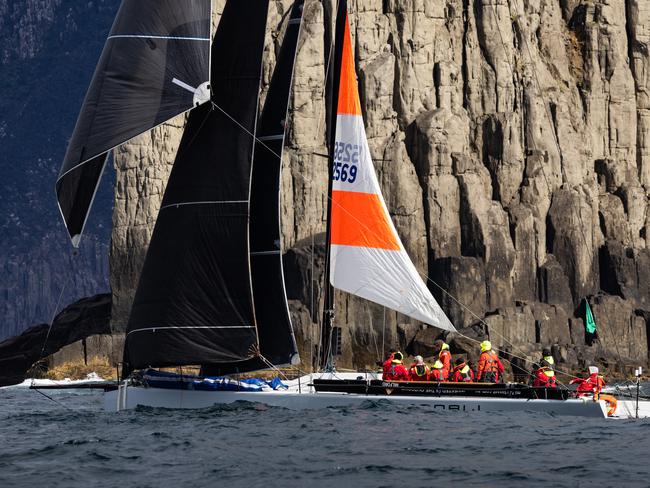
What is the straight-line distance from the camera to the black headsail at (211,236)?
117 ft

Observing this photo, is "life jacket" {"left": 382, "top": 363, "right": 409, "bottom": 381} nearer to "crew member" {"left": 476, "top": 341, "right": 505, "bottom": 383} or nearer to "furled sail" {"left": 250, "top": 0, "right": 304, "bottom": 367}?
"crew member" {"left": 476, "top": 341, "right": 505, "bottom": 383}

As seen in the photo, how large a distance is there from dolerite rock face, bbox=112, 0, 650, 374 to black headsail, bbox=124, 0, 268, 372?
3784cm

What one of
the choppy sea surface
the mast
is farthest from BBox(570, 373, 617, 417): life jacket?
the mast

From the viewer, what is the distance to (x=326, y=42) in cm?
8775

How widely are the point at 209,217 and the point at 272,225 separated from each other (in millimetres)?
2025

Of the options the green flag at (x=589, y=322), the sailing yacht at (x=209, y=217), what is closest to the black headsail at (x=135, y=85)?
the sailing yacht at (x=209, y=217)

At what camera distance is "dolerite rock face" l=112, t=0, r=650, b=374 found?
257 feet

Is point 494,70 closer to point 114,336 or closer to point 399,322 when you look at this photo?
point 399,322

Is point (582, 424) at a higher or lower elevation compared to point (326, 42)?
lower

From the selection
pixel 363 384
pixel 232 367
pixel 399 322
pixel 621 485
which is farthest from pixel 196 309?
pixel 399 322

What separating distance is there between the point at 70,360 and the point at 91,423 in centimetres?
4359

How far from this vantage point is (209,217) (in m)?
36.0

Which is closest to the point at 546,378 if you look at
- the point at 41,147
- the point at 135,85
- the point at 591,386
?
the point at 591,386

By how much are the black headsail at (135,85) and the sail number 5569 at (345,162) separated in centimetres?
653
